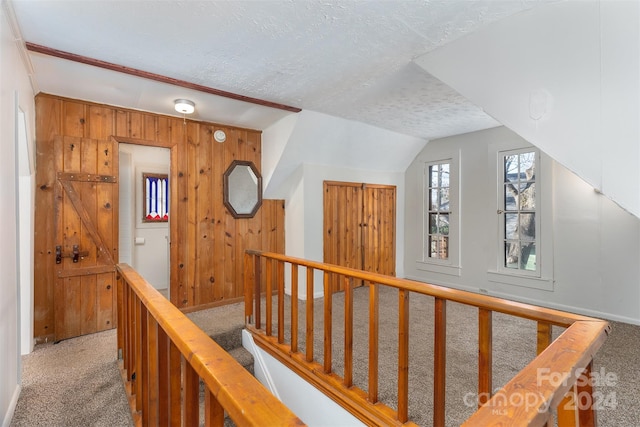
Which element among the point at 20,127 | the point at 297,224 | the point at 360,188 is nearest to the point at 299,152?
the point at 297,224

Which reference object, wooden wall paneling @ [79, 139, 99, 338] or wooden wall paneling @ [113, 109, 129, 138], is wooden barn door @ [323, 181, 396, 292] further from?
wooden wall paneling @ [79, 139, 99, 338]

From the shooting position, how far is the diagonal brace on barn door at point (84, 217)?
9.46ft

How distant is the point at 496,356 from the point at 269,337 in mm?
1895

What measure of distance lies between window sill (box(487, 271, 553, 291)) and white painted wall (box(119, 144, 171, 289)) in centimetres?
449

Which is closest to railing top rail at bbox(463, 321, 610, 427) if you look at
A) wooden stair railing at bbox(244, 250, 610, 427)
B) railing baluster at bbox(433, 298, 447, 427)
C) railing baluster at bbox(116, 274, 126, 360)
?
wooden stair railing at bbox(244, 250, 610, 427)

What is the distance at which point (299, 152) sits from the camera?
387 cm

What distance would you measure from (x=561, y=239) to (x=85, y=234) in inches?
202

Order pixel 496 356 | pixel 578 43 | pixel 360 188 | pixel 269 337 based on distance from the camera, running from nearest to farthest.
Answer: pixel 578 43, pixel 496 356, pixel 269 337, pixel 360 188

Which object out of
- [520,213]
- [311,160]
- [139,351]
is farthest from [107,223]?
→ [520,213]

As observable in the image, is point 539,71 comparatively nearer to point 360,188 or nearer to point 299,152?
point 299,152

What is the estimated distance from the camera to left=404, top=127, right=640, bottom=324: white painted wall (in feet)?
10.5

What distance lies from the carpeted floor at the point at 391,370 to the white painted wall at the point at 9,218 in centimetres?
25

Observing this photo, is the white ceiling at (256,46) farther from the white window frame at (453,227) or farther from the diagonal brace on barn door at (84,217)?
the white window frame at (453,227)

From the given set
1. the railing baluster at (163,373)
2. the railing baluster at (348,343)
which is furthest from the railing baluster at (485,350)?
the railing baluster at (163,373)
